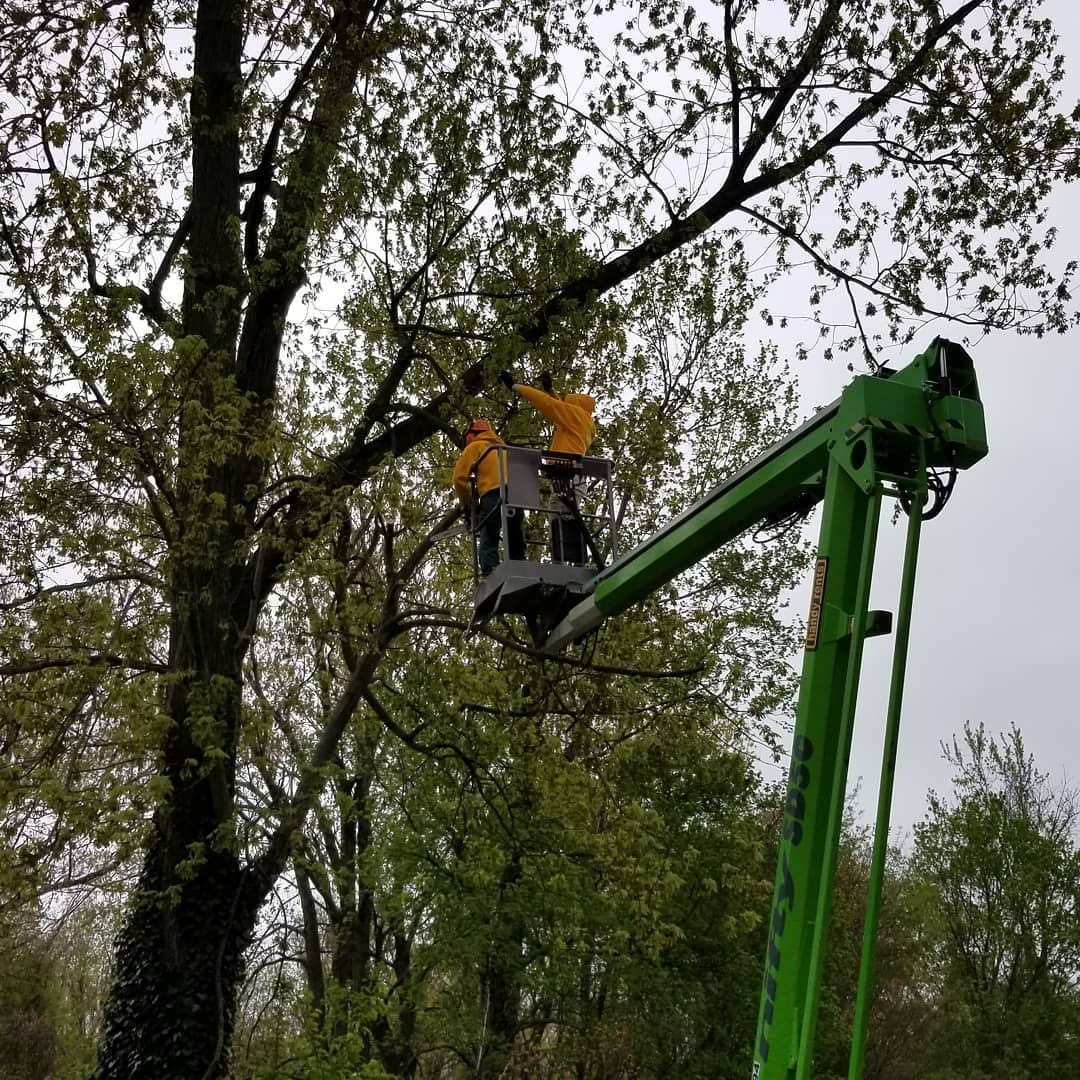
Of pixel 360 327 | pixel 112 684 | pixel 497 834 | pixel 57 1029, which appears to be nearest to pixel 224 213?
pixel 360 327

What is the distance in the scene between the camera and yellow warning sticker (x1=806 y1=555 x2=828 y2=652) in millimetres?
4586

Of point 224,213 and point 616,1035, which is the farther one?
point 616,1035

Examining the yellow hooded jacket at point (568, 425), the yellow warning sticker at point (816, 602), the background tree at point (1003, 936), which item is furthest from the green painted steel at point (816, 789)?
the background tree at point (1003, 936)

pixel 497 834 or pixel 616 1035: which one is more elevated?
pixel 497 834

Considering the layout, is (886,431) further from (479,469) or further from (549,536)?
(479,469)

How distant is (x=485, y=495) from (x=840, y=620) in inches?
182

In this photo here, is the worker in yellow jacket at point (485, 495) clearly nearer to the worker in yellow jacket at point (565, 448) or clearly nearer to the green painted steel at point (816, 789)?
the worker in yellow jacket at point (565, 448)

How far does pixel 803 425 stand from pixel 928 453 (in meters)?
0.70

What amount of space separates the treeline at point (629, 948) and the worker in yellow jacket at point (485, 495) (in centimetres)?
695

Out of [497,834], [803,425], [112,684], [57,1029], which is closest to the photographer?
[803,425]

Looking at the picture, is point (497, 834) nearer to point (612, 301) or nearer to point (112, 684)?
point (612, 301)

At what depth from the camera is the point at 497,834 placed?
20.1 meters

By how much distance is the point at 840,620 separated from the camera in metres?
4.50

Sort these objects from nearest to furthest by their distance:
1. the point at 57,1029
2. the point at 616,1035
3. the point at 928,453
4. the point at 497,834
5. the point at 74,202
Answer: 1. the point at 928,453
2. the point at 74,202
3. the point at 497,834
4. the point at 616,1035
5. the point at 57,1029
